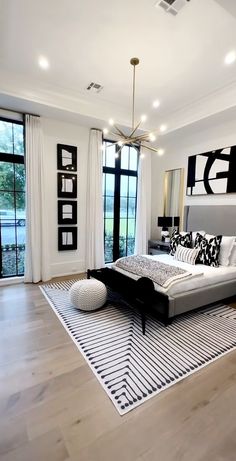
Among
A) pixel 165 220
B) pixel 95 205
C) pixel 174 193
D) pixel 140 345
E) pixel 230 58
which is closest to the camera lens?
pixel 140 345

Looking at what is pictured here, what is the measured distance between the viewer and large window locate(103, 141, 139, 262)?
4980mm

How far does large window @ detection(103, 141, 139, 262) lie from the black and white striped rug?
2130mm

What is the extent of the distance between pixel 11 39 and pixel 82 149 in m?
2.07

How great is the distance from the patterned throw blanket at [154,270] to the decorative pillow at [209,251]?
2.27ft

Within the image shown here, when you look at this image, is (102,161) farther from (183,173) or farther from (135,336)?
(135,336)

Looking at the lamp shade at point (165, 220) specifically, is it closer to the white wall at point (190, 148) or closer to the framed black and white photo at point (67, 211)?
the white wall at point (190, 148)

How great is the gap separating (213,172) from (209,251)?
156 centimetres

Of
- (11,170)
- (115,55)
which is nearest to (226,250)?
(115,55)

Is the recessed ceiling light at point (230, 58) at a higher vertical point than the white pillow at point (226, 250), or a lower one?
higher

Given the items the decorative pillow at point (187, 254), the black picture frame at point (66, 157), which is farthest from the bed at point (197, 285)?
the black picture frame at point (66, 157)

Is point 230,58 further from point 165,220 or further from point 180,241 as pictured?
point 165,220

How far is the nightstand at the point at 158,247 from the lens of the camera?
15.5ft

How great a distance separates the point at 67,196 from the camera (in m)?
4.38

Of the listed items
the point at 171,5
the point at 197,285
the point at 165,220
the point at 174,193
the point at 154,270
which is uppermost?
the point at 171,5
